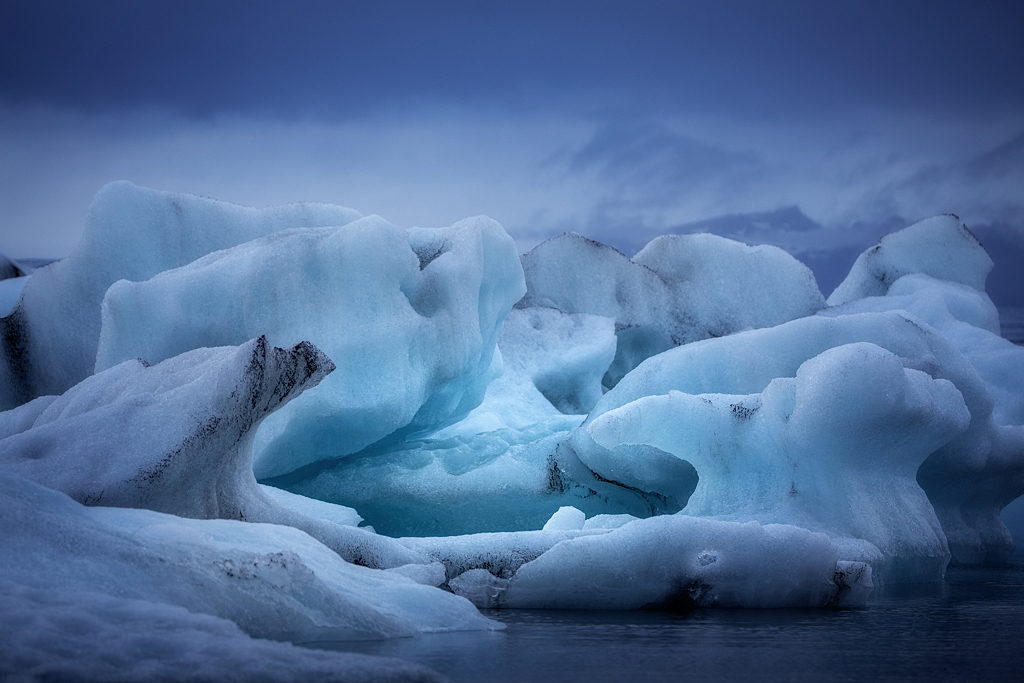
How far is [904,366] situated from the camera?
6.33 m

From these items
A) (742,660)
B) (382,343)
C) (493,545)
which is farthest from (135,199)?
(742,660)

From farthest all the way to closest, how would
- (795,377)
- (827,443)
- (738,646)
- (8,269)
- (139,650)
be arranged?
(8,269) → (795,377) → (827,443) → (738,646) → (139,650)

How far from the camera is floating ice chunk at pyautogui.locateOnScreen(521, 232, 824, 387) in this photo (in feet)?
30.7

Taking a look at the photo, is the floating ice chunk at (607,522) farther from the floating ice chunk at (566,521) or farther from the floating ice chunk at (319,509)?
the floating ice chunk at (319,509)

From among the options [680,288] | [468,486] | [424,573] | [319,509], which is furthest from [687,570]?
[680,288]

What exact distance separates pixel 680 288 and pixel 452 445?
3.46 m

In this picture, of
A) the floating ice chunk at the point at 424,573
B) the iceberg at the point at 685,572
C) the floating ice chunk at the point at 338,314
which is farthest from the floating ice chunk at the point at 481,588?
the floating ice chunk at the point at 338,314

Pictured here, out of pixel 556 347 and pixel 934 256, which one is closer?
pixel 556 347

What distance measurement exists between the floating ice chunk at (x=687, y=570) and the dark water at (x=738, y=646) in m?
0.14

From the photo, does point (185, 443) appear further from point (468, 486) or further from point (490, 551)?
point (468, 486)

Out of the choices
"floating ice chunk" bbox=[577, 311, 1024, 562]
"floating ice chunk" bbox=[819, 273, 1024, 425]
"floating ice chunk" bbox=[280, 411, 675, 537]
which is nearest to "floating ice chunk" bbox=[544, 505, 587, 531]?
"floating ice chunk" bbox=[577, 311, 1024, 562]

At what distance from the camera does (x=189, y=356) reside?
4.23 meters

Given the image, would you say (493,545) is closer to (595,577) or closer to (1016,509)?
(595,577)

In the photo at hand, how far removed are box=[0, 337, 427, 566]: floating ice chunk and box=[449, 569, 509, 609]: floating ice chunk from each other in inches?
11.9
